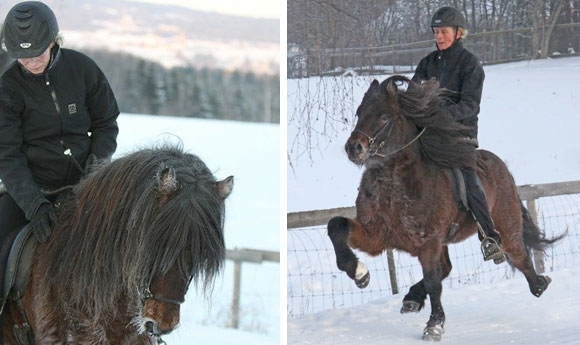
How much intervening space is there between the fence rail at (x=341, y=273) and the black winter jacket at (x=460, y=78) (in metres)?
1.51

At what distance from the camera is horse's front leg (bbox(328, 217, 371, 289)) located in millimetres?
5812

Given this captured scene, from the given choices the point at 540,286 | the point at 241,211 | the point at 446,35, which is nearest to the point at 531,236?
the point at 540,286

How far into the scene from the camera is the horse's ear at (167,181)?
349 cm

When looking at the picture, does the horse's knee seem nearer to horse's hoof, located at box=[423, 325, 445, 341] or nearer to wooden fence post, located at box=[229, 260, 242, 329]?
horse's hoof, located at box=[423, 325, 445, 341]

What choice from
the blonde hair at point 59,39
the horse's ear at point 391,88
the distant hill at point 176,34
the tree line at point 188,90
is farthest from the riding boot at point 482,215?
the tree line at point 188,90

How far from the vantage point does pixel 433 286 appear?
602 centimetres

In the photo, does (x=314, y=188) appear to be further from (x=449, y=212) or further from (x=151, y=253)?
(x=151, y=253)

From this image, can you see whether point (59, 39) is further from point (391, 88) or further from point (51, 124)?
point (391, 88)

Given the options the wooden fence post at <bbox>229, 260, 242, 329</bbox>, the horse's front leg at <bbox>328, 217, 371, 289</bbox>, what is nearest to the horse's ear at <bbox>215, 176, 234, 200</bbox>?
the horse's front leg at <bbox>328, 217, 371, 289</bbox>

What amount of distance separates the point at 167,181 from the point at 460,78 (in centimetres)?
321

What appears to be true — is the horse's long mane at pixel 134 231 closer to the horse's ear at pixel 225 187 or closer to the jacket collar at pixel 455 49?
the horse's ear at pixel 225 187

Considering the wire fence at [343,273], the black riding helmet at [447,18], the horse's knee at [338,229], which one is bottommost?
the wire fence at [343,273]

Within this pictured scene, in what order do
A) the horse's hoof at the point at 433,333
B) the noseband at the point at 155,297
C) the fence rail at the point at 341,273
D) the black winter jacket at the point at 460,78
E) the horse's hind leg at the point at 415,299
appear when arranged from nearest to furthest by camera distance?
the noseband at the point at 155,297
the horse's hoof at the point at 433,333
the black winter jacket at the point at 460,78
the horse's hind leg at the point at 415,299
the fence rail at the point at 341,273

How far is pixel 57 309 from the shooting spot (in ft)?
12.4
